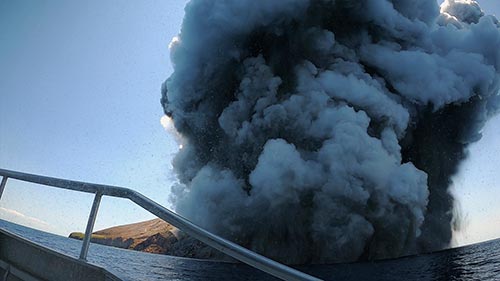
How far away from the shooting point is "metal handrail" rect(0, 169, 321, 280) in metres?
1.86

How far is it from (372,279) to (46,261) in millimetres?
42746

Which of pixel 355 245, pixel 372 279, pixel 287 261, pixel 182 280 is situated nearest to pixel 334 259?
pixel 355 245

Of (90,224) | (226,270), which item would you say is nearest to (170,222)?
(90,224)

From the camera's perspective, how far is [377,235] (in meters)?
80.5

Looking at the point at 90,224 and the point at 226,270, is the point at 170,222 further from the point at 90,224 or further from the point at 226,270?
the point at 226,270

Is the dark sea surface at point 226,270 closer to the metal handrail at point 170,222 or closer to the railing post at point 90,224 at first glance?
the metal handrail at point 170,222

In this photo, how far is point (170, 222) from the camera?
7.91 feet

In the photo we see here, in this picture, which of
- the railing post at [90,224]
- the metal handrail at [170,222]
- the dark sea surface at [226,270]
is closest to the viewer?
the metal handrail at [170,222]

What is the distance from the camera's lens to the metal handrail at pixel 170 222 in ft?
6.10

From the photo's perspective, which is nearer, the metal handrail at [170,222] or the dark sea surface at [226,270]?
the metal handrail at [170,222]

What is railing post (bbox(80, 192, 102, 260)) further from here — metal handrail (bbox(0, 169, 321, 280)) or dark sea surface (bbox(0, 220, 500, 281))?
dark sea surface (bbox(0, 220, 500, 281))

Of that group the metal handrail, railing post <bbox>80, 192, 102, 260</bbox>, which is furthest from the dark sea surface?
railing post <bbox>80, 192, 102, 260</bbox>

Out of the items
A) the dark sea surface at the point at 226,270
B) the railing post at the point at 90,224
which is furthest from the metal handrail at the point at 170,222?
the dark sea surface at the point at 226,270

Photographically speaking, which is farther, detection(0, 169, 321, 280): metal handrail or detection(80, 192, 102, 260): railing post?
detection(80, 192, 102, 260): railing post
